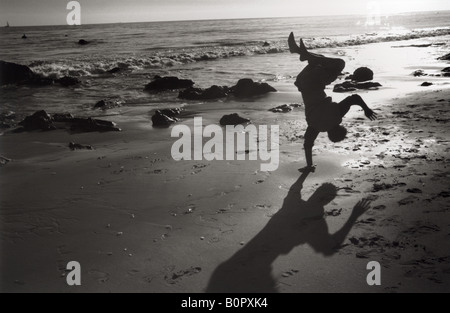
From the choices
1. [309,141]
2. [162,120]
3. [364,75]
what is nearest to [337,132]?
[309,141]

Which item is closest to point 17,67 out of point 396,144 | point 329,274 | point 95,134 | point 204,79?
point 204,79

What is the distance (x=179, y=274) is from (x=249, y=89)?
9582 millimetres

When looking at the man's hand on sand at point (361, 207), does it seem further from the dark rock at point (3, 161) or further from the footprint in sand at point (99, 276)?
the dark rock at point (3, 161)

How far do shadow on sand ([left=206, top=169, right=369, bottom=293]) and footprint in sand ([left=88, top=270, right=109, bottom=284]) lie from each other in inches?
36.3

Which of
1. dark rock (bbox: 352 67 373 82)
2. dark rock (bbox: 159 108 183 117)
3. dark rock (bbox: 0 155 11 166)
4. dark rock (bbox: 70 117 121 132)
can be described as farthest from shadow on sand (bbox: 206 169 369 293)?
dark rock (bbox: 352 67 373 82)

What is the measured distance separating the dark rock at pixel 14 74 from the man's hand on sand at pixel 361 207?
1739cm

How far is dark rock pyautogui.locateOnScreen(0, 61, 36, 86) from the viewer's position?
674 inches

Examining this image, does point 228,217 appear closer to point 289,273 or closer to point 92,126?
point 289,273

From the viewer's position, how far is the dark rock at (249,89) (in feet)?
39.7

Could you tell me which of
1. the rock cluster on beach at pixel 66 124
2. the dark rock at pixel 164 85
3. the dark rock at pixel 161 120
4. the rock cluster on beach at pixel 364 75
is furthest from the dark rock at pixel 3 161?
the rock cluster on beach at pixel 364 75

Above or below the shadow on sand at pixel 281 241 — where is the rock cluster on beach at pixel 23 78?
above

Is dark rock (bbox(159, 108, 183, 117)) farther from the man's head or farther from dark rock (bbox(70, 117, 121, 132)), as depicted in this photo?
the man's head
